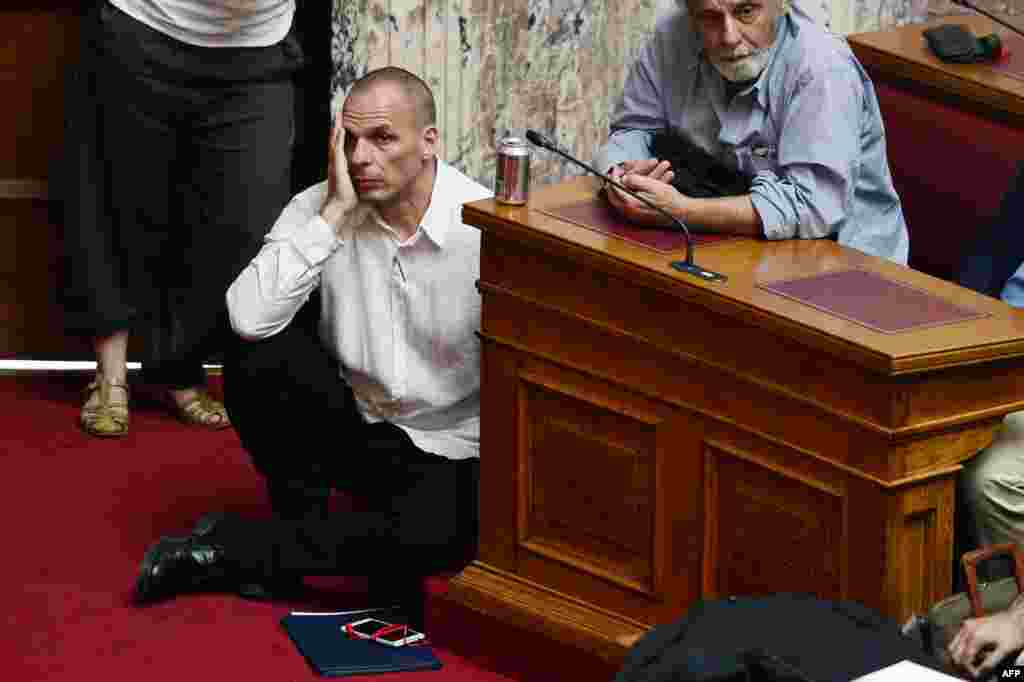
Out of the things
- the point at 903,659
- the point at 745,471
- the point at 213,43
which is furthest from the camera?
the point at 213,43

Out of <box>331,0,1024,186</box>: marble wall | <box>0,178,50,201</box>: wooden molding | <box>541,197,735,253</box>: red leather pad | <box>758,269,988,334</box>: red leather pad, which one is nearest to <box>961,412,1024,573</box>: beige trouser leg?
<box>758,269,988,334</box>: red leather pad

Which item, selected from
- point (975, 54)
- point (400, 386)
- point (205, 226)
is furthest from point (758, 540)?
point (205, 226)

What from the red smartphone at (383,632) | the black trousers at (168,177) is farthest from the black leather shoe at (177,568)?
the black trousers at (168,177)

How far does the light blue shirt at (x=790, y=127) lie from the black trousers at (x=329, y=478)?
69 cm

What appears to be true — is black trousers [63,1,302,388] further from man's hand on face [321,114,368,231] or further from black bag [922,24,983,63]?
black bag [922,24,983,63]

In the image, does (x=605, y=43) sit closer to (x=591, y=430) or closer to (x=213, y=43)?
(x=213, y=43)

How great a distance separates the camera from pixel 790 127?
12.4 ft

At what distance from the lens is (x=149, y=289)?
5.11 metres

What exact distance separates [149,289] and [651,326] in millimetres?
1921

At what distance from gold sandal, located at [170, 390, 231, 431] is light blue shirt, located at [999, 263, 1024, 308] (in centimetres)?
213

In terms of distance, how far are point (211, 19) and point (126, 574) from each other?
53.3 inches

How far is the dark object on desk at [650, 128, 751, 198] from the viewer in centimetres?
382

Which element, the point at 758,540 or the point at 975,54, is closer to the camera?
the point at 758,540

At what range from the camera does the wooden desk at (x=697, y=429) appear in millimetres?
3270
